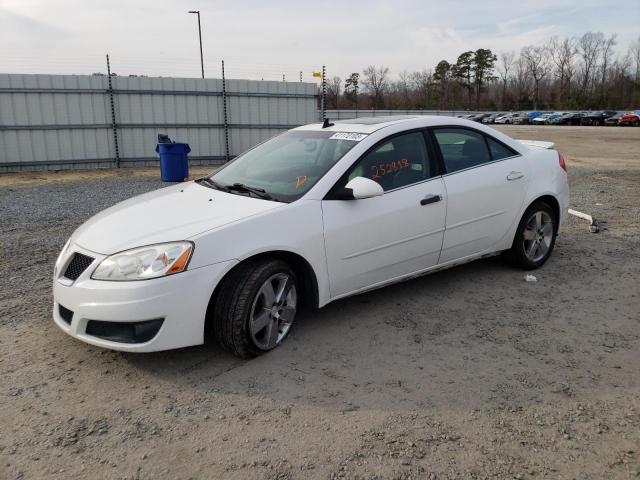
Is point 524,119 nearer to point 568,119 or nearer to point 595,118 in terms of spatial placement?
point 568,119

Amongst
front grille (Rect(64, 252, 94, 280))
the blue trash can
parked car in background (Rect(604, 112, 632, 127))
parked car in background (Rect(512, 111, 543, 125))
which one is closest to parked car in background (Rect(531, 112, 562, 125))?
parked car in background (Rect(512, 111, 543, 125))

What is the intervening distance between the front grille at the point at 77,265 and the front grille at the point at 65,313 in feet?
0.69

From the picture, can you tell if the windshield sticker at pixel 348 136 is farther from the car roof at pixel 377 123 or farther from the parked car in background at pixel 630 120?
the parked car in background at pixel 630 120

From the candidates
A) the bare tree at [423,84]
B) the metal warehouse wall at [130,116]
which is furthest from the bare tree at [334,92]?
the metal warehouse wall at [130,116]

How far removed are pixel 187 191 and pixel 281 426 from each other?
7.41 ft

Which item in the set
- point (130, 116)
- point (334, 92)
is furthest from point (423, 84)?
point (130, 116)

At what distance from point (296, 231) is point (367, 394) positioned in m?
1.16

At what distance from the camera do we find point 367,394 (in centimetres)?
321

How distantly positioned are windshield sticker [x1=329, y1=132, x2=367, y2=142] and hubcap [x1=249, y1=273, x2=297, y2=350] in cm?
130

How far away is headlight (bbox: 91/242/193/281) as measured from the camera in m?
3.24

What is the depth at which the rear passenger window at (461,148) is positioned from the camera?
4.68m

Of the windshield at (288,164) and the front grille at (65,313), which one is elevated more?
the windshield at (288,164)

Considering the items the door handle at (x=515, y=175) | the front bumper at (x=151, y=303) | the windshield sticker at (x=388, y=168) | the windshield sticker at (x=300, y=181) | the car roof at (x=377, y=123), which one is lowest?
the front bumper at (x=151, y=303)

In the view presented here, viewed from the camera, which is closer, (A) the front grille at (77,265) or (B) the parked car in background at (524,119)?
(A) the front grille at (77,265)
